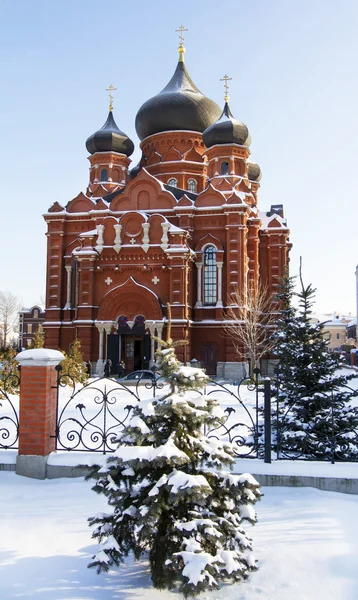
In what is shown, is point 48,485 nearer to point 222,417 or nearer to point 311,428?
point 222,417

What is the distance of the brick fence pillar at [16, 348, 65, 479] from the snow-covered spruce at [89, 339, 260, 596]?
7.63ft

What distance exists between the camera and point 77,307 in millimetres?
26047

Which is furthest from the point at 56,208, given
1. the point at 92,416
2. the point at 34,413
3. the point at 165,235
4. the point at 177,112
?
the point at 34,413

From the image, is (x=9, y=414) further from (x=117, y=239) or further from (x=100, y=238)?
(x=100, y=238)

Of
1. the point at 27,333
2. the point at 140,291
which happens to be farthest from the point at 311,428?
the point at 27,333

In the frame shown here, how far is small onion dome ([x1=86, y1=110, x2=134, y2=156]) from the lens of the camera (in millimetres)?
32312

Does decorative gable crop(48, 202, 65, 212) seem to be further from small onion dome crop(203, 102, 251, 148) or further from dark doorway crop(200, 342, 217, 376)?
dark doorway crop(200, 342, 217, 376)

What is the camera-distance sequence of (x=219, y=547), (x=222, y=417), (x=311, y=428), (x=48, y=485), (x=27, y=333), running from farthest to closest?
(x=27, y=333), (x=311, y=428), (x=48, y=485), (x=222, y=417), (x=219, y=547)

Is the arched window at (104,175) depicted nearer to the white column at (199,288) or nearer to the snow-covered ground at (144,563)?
the white column at (199,288)

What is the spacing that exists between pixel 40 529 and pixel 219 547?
1864 millimetres

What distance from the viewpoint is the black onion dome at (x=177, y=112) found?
3161 centimetres

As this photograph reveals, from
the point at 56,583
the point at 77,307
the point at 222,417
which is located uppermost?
the point at 77,307

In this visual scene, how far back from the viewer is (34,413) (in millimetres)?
5934

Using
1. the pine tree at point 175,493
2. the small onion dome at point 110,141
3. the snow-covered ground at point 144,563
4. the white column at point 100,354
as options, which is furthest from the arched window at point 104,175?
the pine tree at point 175,493
